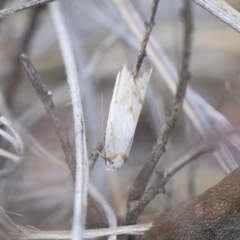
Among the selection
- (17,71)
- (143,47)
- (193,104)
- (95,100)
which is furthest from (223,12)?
(95,100)

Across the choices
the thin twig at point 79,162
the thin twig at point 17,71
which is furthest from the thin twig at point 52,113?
the thin twig at point 17,71

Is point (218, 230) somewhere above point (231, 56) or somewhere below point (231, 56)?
below

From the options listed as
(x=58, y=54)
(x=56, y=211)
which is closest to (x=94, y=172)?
(x=56, y=211)

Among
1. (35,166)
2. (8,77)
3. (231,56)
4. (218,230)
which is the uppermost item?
(231,56)

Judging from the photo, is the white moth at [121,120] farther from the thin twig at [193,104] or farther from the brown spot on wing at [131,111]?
the thin twig at [193,104]

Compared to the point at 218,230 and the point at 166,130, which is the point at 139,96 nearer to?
the point at 166,130

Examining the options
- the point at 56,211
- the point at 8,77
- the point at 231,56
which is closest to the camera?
the point at 56,211

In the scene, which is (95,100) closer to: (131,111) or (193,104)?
(193,104)
